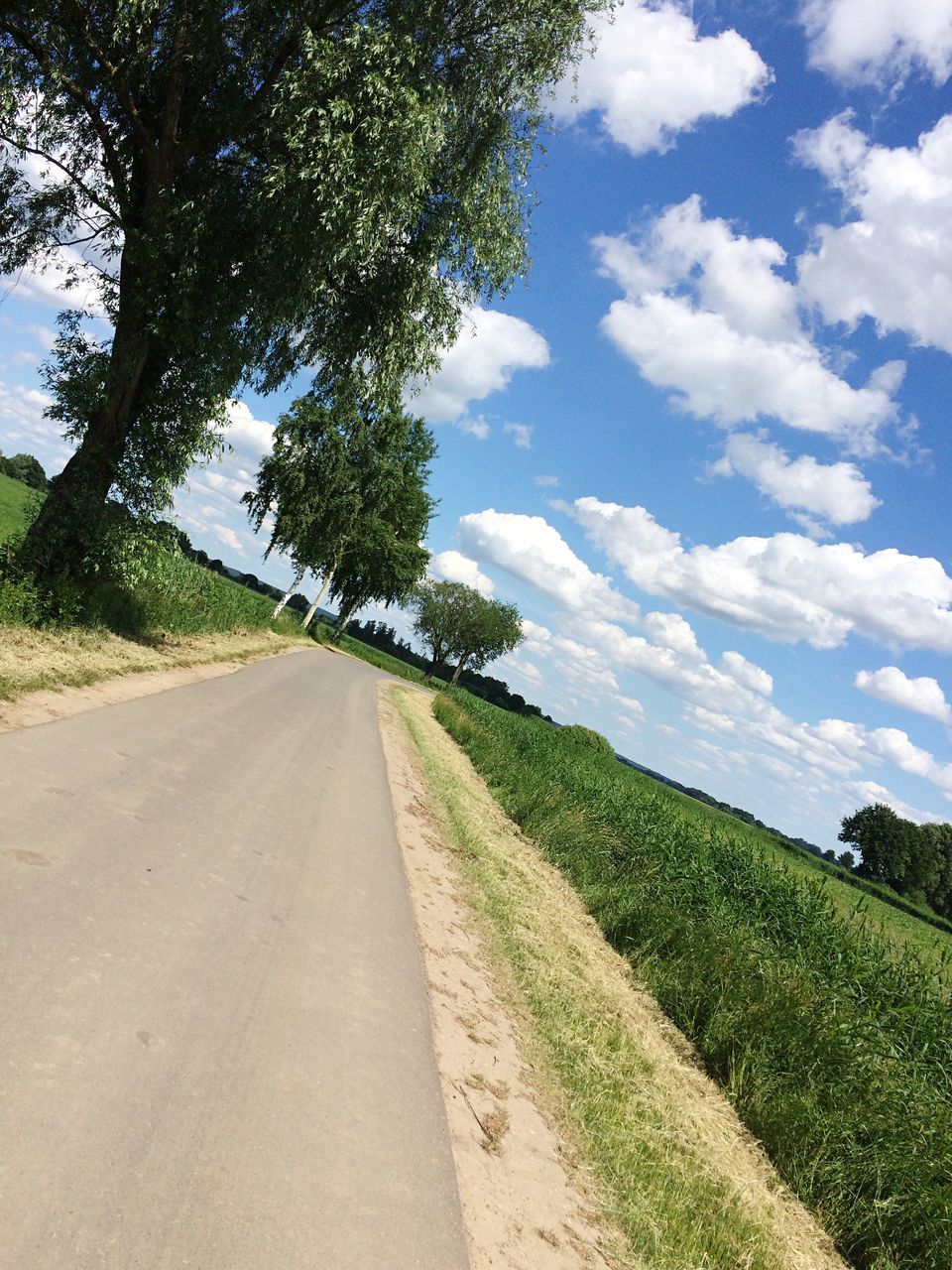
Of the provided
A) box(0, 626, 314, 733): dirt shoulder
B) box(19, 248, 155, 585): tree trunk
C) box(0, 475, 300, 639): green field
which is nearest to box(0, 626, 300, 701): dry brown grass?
box(0, 626, 314, 733): dirt shoulder

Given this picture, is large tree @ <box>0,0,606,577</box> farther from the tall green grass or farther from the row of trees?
the row of trees

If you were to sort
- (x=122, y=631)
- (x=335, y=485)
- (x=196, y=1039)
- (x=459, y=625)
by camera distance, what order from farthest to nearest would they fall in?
(x=459, y=625) → (x=335, y=485) → (x=122, y=631) → (x=196, y=1039)

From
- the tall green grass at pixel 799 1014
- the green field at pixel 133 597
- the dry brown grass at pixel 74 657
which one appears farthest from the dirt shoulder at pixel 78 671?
the tall green grass at pixel 799 1014

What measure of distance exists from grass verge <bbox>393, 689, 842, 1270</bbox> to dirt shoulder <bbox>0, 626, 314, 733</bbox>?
499cm

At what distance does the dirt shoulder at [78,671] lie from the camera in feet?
26.3

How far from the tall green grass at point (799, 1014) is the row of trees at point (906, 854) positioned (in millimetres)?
80433

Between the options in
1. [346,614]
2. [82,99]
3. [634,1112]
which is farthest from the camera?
[346,614]

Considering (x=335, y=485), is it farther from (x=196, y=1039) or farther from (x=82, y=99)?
(x=196, y=1039)

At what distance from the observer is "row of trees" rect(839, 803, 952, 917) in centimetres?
8169

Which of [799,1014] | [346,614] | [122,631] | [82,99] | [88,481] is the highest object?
[82,99]

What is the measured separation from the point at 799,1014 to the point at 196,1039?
607 centimetres

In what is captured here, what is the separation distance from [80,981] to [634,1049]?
4625 millimetres

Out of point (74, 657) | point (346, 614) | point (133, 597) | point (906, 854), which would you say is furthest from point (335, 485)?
point (906, 854)

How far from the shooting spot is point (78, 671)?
995cm
